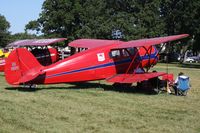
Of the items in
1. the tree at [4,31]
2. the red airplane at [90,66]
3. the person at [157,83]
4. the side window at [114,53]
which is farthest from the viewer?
the tree at [4,31]

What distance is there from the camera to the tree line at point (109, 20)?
64.4 m

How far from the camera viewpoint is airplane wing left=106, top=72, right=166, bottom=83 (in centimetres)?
1583

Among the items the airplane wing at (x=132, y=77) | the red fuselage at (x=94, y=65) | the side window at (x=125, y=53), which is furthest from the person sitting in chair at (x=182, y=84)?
the side window at (x=125, y=53)

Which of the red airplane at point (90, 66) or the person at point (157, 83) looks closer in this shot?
the red airplane at point (90, 66)

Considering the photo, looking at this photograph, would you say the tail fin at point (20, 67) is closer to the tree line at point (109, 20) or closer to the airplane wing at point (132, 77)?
the airplane wing at point (132, 77)

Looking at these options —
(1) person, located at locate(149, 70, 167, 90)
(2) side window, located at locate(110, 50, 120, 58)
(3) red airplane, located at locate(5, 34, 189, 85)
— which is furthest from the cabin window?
(1) person, located at locate(149, 70, 167, 90)

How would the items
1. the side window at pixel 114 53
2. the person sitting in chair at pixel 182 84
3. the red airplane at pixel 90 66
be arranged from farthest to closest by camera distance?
the side window at pixel 114 53, the red airplane at pixel 90 66, the person sitting in chair at pixel 182 84

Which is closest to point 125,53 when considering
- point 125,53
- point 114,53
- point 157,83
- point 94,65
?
point 125,53

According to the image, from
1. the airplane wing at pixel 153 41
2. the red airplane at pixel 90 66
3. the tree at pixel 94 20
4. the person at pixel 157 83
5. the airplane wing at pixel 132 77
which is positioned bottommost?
the person at pixel 157 83

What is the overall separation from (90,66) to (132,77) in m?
1.79

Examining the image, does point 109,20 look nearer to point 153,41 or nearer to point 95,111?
point 153,41

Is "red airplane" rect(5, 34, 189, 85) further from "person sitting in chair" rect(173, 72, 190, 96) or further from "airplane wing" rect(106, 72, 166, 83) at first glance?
"person sitting in chair" rect(173, 72, 190, 96)

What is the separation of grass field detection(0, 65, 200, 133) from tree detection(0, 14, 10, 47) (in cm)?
9750

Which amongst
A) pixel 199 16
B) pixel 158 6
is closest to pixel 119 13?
pixel 158 6
